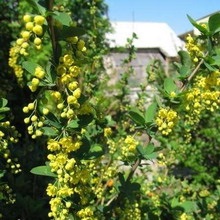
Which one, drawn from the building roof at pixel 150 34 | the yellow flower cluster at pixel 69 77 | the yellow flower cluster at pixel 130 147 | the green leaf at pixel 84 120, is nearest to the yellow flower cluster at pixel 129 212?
the yellow flower cluster at pixel 130 147

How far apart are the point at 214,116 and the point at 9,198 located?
444cm

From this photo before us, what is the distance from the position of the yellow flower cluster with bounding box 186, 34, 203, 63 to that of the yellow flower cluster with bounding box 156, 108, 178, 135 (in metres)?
0.26

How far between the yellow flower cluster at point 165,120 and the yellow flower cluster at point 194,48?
0.26 m

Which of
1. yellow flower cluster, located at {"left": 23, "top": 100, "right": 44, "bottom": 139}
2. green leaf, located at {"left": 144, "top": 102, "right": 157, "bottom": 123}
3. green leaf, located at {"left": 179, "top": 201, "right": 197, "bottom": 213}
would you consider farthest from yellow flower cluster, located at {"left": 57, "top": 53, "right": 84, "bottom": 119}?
green leaf, located at {"left": 179, "top": 201, "right": 197, "bottom": 213}

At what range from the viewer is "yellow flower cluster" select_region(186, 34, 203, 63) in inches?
68.7

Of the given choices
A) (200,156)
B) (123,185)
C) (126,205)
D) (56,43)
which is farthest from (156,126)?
(200,156)

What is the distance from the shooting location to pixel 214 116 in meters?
5.84

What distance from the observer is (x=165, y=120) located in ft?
5.67

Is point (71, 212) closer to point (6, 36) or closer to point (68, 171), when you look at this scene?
point (68, 171)

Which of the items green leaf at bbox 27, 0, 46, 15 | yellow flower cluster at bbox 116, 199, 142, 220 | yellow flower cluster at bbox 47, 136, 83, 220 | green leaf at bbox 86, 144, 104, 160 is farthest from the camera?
yellow flower cluster at bbox 116, 199, 142, 220

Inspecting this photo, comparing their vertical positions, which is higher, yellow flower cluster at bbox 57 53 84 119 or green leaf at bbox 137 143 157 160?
yellow flower cluster at bbox 57 53 84 119

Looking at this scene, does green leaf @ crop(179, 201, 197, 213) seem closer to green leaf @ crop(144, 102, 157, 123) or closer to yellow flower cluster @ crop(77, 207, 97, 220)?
green leaf @ crop(144, 102, 157, 123)

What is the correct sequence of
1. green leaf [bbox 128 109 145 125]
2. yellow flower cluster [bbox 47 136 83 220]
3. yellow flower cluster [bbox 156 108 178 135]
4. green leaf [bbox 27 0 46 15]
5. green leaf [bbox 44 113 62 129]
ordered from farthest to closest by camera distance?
green leaf [bbox 128 109 145 125] → yellow flower cluster [bbox 156 108 178 135] → green leaf [bbox 44 113 62 129] → yellow flower cluster [bbox 47 136 83 220] → green leaf [bbox 27 0 46 15]

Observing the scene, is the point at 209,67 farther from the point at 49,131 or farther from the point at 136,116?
the point at 49,131
